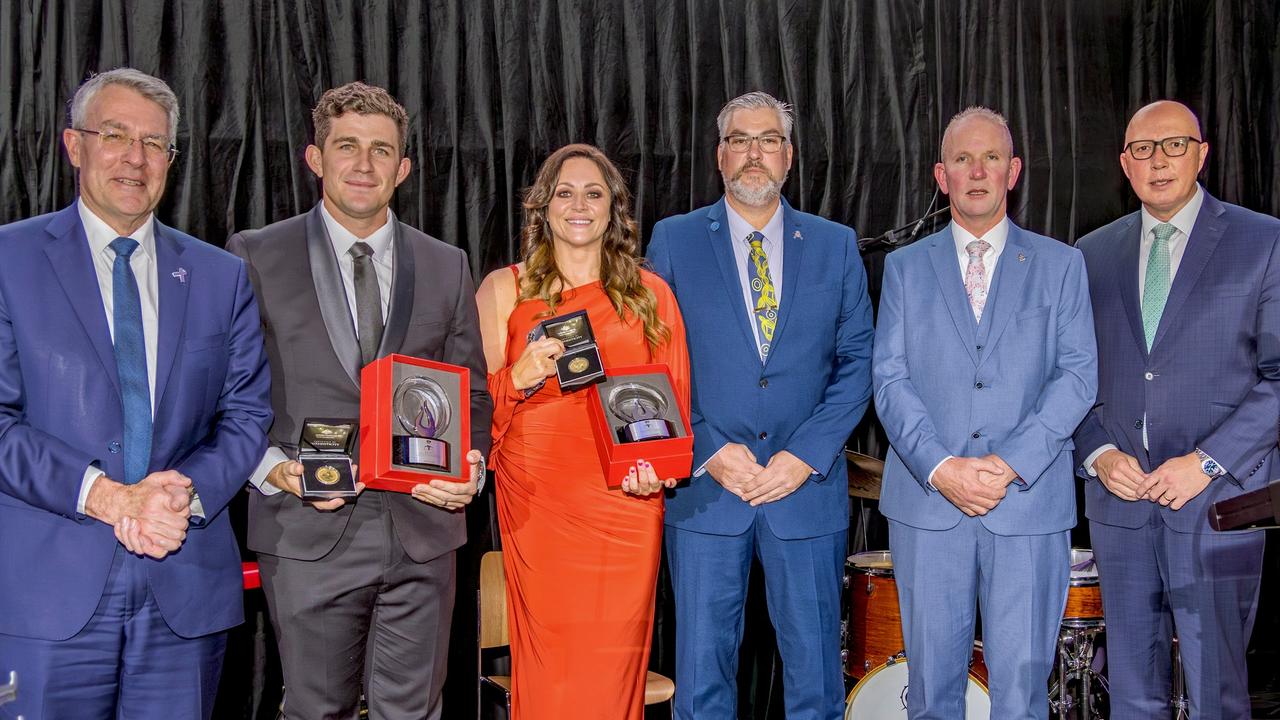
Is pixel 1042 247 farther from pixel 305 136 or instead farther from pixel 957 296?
pixel 305 136

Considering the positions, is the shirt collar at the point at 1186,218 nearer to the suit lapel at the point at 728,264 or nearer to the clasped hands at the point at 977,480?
the clasped hands at the point at 977,480

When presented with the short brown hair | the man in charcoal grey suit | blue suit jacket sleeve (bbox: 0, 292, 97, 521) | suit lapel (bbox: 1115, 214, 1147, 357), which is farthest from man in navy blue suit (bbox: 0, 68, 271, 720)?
suit lapel (bbox: 1115, 214, 1147, 357)

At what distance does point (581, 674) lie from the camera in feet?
10.7

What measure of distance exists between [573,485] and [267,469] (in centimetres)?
88

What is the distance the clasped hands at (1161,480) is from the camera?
336 cm

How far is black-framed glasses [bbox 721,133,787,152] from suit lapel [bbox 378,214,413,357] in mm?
1179

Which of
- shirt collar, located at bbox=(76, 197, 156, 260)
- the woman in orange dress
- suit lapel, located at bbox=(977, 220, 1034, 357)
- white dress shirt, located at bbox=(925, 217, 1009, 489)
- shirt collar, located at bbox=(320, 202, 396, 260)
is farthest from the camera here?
white dress shirt, located at bbox=(925, 217, 1009, 489)

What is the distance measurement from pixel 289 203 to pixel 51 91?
34.2 inches

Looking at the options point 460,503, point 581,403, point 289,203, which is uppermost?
point 289,203

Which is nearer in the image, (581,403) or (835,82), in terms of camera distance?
(581,403)

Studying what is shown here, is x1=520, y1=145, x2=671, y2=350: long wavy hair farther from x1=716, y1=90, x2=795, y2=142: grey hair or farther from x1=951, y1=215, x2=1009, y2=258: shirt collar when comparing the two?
x1=951, y1=215, x2=1009, y2=258: shirt collar

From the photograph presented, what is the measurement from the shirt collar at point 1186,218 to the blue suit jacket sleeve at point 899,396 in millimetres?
833

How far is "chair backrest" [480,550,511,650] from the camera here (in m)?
4.05

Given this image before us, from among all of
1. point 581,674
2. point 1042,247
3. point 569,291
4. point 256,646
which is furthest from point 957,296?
point 256,646
